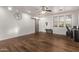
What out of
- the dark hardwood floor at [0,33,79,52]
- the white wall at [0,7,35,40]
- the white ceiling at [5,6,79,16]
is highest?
the white ceiling at [5,6,79,16]

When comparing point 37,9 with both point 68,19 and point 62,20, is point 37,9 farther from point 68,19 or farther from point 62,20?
point 68,19

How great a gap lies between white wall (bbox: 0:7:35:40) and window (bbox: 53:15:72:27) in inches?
24.2

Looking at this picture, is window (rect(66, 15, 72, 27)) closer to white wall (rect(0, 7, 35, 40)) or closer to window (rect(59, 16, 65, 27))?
window (rect(59, 16, 65, 27))

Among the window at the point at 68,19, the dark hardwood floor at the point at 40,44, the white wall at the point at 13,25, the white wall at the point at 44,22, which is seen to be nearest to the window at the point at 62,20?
the window at the point at 68,19

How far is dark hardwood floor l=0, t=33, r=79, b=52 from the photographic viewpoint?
7.86ft

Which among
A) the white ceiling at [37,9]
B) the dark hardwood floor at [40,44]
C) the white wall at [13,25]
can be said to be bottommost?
the dark hardwood floor at [40,44]

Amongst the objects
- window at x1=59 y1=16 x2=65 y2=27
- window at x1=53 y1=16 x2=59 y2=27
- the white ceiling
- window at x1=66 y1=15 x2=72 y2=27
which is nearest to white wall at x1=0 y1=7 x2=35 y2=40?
the white ceiling

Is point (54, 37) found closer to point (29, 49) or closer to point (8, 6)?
point (29, 49)

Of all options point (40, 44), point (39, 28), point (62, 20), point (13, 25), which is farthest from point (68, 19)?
point (13, 25)

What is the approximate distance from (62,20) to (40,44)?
2.92 ft

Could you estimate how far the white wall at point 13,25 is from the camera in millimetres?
2355

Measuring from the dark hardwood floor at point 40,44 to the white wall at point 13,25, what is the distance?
14 centimetres

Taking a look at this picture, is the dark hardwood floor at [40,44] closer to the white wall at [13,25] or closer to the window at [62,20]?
the white wall at [13,25]
